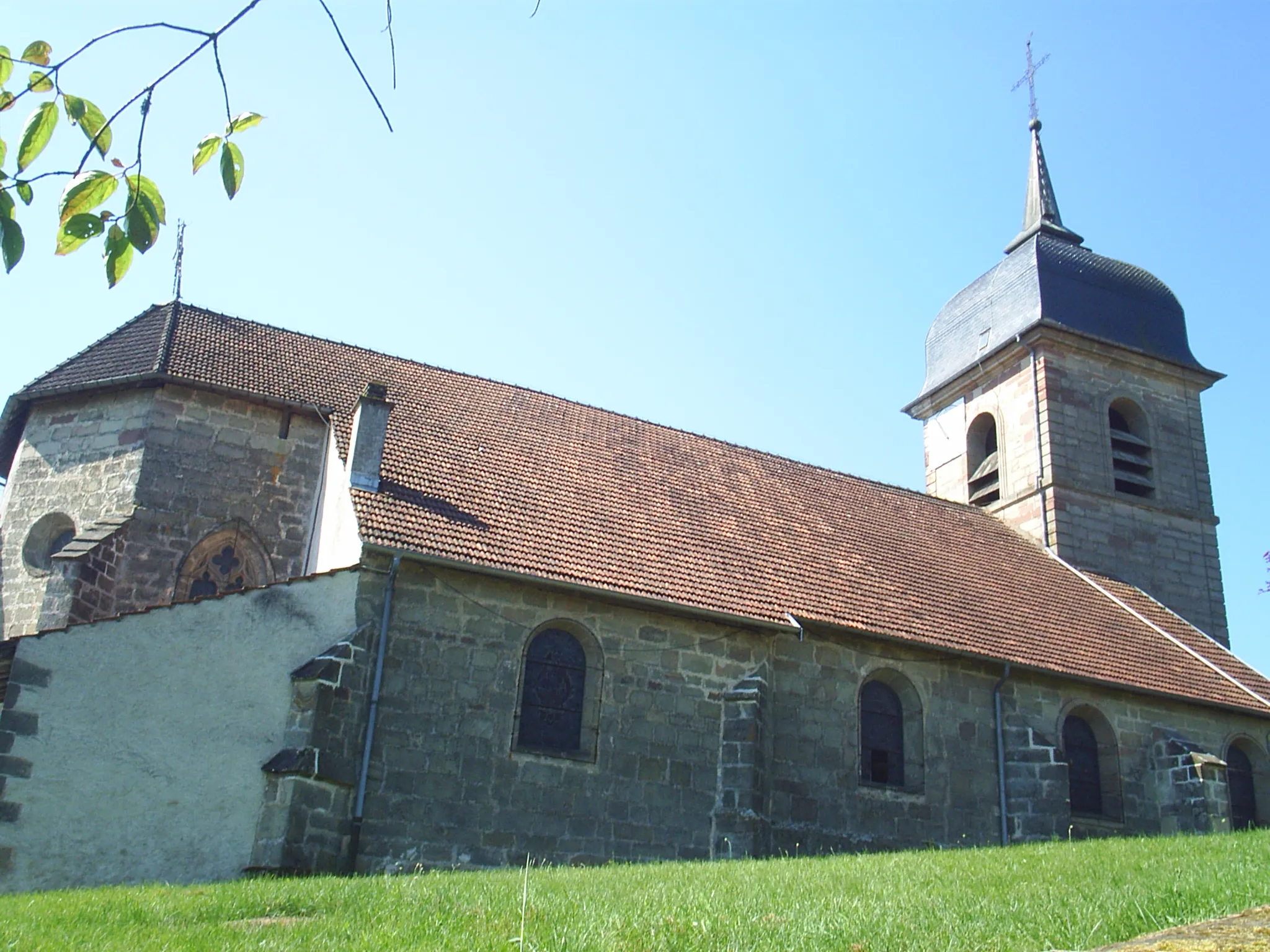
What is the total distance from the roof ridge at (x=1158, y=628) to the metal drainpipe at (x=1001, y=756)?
4.98 m

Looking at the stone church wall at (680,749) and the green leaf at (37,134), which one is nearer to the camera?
the green leaf at (37,134)

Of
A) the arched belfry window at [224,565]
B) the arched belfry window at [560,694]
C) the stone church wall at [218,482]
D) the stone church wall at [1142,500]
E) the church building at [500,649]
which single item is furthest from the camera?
the stone church wall at [1142,500]

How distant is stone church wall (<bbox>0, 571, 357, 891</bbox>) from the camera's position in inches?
448

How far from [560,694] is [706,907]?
6.75 m

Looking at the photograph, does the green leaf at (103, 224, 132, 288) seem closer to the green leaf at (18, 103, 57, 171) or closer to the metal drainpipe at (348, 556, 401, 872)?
the green leaf at (18, 103, 57, 171)

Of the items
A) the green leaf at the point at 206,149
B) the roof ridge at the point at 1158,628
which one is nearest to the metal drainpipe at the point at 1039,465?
the roof ridge at the point at 1158,628

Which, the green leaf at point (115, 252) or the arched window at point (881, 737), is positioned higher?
the arched window at point (881, 737)

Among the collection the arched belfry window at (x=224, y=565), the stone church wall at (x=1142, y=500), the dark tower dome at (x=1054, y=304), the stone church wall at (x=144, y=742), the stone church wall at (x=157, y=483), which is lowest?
the stone church wall at (x=144, y=742)

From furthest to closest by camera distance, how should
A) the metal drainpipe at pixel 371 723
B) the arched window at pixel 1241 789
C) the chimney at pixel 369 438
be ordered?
the arched window at pixel 1241 789
the chimney at pixel 369 438
the metal drainpipe at pixel 371 723

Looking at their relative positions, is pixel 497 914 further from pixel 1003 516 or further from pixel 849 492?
pixel 1003 516

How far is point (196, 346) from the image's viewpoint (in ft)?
55.7

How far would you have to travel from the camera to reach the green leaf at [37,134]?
329 cm

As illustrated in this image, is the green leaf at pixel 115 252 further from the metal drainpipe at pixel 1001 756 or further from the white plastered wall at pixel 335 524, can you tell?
the metal drainpipe at pixel 1001 756

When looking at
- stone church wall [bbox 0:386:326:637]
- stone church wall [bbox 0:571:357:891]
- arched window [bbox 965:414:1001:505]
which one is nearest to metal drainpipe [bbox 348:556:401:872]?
stone church wall [bbox 0:571:357:891]
